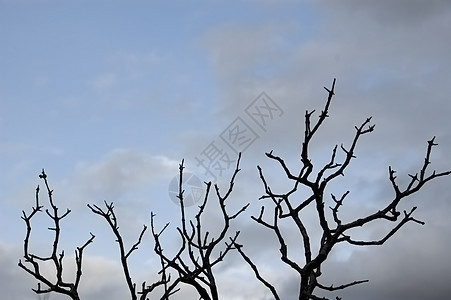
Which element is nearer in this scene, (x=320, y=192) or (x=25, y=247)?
(x=320, y=192)

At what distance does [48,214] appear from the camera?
1077 cm

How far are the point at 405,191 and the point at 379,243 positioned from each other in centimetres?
74

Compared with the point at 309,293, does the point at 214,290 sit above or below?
above

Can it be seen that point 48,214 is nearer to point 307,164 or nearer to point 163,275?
point 163,275

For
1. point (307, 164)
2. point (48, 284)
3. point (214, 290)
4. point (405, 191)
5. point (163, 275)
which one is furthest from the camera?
point (163, 275)

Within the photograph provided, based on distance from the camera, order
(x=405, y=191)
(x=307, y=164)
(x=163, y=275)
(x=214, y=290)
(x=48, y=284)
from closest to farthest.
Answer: (x=307, y=164) → (x=405, y=191) → (x=214, y=290) → (x=48, y=284) → (x=163, y=275)

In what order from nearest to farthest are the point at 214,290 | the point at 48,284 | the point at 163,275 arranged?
the point at 214,290 → the point at 48,284 → the point at 163,275

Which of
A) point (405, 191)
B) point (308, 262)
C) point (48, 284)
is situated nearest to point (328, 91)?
point (405, 191)

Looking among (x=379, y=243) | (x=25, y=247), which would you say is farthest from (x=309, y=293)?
(x=25, y=247)

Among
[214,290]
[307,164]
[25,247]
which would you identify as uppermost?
[25,247]

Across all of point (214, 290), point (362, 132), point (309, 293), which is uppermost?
point (362, 132)

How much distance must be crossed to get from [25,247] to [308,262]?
533 centimetres

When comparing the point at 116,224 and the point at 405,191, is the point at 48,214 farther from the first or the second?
the point at 405,191

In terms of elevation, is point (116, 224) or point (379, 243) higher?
point (116, 224)
